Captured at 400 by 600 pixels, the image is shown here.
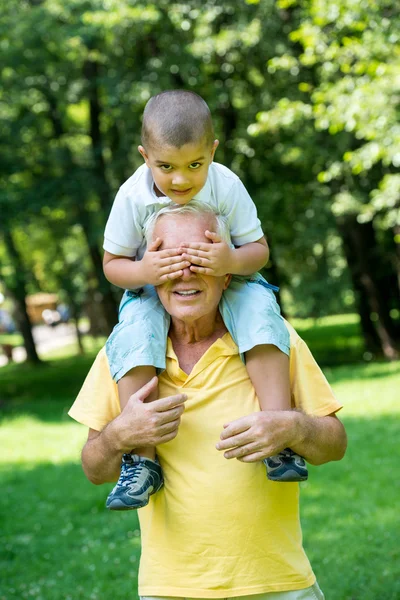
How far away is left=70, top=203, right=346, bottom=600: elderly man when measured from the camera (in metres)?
2.70

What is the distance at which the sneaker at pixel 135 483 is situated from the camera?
103 inches

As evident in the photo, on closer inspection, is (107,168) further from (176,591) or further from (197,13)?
(176,591)

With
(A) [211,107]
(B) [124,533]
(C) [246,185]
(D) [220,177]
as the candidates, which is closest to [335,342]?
(C) [246,185]

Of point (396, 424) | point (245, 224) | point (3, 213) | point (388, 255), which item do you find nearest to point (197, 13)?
point (3, 213)

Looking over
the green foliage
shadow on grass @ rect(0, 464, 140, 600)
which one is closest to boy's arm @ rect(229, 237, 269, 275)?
shadow on grass @ rect(0, 464, 140, 600)

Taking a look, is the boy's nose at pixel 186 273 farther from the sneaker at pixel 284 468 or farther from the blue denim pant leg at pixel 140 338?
A: the sneaker at pixel 284 468

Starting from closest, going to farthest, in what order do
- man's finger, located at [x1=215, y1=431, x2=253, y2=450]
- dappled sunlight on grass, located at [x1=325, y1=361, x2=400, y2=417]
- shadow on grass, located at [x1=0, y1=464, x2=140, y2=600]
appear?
man's finger, located at [x1=215, y1=431, x2=253, y2=450] → shadow on grass, located at [x1=0, y1=464, x2=140, y2=600] → dappled sunlight on grass, located at [x1=325, y1=361, x2=400, y2=417]

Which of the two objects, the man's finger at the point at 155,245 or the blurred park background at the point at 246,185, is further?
the blurred park background at the point at 246,185

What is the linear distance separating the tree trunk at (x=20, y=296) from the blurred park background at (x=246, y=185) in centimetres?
8

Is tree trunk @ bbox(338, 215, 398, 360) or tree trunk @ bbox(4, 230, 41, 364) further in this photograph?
tree trunk @ bbox(338, 215, 398, 360)

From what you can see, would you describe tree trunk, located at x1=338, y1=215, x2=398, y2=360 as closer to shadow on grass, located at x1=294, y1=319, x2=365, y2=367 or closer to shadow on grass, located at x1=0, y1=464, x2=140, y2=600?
shadow on grass, located at x1=294, y1=319, x2=365, y2=367

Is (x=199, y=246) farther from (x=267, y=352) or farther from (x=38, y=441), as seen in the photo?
(x=38, y=441)

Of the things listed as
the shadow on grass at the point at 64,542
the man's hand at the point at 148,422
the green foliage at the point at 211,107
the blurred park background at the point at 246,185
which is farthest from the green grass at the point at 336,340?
the man's hand at the point at 148,422

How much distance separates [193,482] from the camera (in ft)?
9.12
